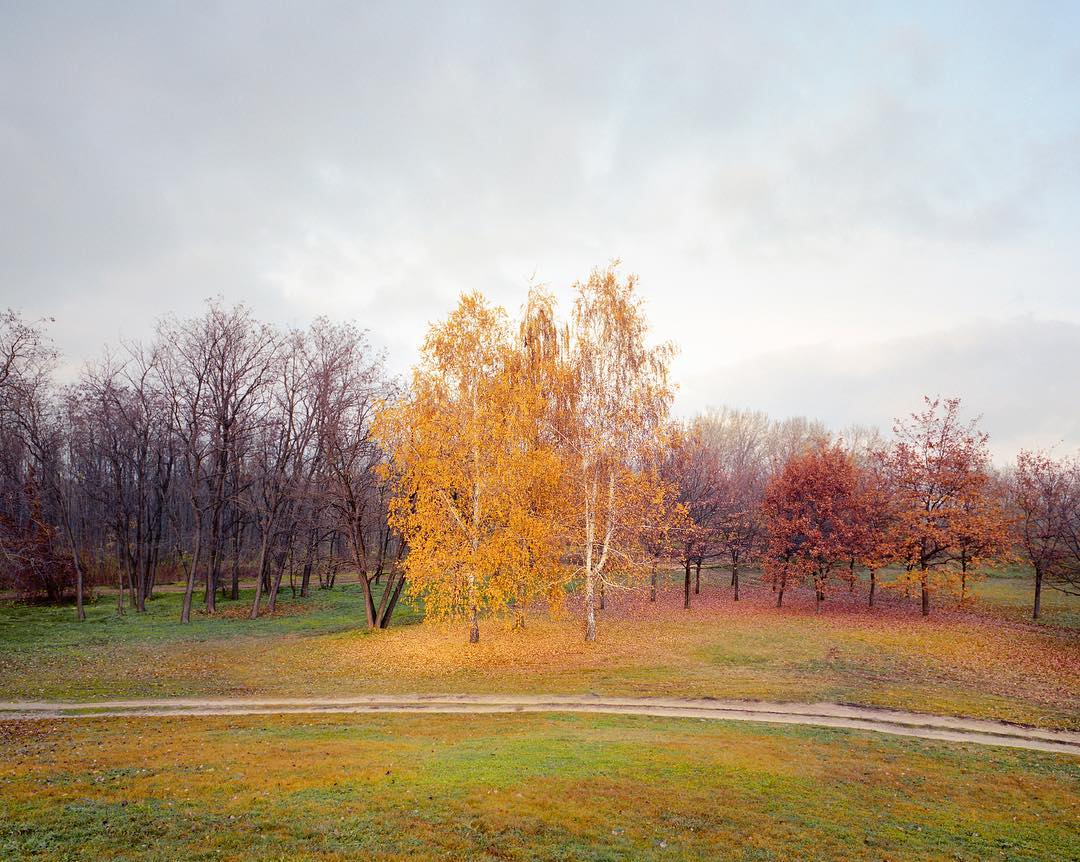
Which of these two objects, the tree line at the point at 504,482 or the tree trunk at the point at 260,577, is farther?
the tree trunk at the point at 260,577

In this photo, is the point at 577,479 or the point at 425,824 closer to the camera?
the point at 425,824

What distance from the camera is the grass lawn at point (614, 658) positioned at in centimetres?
1808

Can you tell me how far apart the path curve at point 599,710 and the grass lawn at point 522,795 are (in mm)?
1362

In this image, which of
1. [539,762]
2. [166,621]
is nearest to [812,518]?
[539,762]

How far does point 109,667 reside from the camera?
21188 millimetres

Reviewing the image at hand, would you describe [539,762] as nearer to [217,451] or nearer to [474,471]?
[474,471]

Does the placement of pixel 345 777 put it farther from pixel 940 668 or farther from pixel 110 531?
pixel 110 531

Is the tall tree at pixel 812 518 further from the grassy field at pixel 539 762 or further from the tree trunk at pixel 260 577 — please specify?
the tree trunk at pixel 260 577

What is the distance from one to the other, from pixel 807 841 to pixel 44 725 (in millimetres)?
17574

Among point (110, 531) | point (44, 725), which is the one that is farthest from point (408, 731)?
point (110, 531)

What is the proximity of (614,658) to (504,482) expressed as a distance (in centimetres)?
824

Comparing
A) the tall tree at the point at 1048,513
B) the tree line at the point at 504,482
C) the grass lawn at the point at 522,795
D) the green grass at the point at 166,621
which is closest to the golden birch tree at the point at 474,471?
the tree line at the point at 504,482

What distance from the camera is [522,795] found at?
9625 millimetres

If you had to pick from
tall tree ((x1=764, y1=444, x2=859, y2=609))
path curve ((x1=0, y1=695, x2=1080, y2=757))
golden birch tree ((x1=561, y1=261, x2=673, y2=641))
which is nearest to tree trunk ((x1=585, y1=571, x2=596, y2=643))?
golden birch tree ((x1=561, y1=261, x2=673, y2=641))
